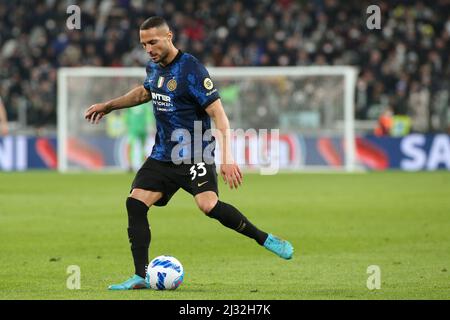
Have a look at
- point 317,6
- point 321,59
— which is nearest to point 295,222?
point 321,59

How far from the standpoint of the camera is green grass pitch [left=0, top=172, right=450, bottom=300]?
8.59 meters

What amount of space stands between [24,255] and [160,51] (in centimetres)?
356

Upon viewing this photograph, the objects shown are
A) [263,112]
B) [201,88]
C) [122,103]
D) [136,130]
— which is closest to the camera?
[201,88]

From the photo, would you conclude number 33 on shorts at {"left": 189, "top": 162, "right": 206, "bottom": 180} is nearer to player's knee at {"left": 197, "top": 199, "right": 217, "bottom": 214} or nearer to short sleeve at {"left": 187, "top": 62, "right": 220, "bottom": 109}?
player's knee at {"left": 197, "top": 199, "right": 217, "bottom": 214}

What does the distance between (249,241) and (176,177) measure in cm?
423

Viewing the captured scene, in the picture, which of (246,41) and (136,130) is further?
(246,41)

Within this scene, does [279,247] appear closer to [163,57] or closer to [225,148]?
[225,148]

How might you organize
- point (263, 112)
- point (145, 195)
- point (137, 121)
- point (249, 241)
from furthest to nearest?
point (263, 112) < point (137, 121) < point (249, 241) < point (145, 195)

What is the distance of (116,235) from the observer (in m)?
13.1

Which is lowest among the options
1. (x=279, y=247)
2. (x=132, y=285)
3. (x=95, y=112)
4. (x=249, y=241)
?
(x=249, y=241)

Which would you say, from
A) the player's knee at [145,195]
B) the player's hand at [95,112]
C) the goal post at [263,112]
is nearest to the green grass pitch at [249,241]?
the player's knee at [145,195]

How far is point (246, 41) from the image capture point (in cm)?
3170

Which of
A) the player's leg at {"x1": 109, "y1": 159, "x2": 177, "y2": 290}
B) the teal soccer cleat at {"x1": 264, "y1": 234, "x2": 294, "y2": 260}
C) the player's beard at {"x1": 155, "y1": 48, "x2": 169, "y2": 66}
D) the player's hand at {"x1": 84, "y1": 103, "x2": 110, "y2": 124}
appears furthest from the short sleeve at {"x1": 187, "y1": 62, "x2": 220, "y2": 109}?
the teal soccer cleat at {"x1": 264, "y1": 234, "x2": 294, "y2": 260}

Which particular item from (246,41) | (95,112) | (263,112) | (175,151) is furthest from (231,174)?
(246,41)
